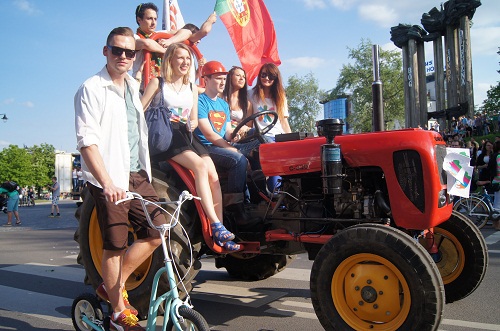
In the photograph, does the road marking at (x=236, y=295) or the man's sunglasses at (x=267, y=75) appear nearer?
the road marking at (x=236, y=295)

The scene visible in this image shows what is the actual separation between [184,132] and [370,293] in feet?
6.77

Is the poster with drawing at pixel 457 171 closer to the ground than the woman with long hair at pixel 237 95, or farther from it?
closer to the ground

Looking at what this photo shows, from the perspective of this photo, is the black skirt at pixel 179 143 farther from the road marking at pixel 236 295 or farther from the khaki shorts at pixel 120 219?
the road marking at pixel 236 295

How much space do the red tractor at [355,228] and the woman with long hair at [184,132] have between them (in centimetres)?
12

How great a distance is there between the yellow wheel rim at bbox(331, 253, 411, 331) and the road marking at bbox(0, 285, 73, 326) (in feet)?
8.07

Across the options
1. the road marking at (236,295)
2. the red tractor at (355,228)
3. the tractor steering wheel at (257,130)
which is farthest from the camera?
the road marking at (236,295)

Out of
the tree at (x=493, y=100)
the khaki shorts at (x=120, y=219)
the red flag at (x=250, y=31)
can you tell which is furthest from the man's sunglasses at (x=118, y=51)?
the tree at (x=493, y=100)

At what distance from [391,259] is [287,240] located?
1.07m

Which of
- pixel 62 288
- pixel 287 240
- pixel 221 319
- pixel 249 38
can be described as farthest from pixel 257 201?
pixel 249 38

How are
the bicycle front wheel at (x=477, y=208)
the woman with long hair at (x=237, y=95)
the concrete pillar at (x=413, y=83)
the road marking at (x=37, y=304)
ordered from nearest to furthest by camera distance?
the road marking at (x=37, y=304) → the woman with long hair at (x=237, y=95) → the bicycle front wheel at (x=477, y=208) → the concrete pillar at (x=413, y=83)

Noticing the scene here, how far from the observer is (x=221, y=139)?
4.28 meters

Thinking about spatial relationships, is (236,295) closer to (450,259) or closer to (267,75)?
(450,259)

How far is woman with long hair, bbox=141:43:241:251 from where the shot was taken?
→ 152 inches

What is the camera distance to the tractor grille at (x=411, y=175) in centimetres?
325
